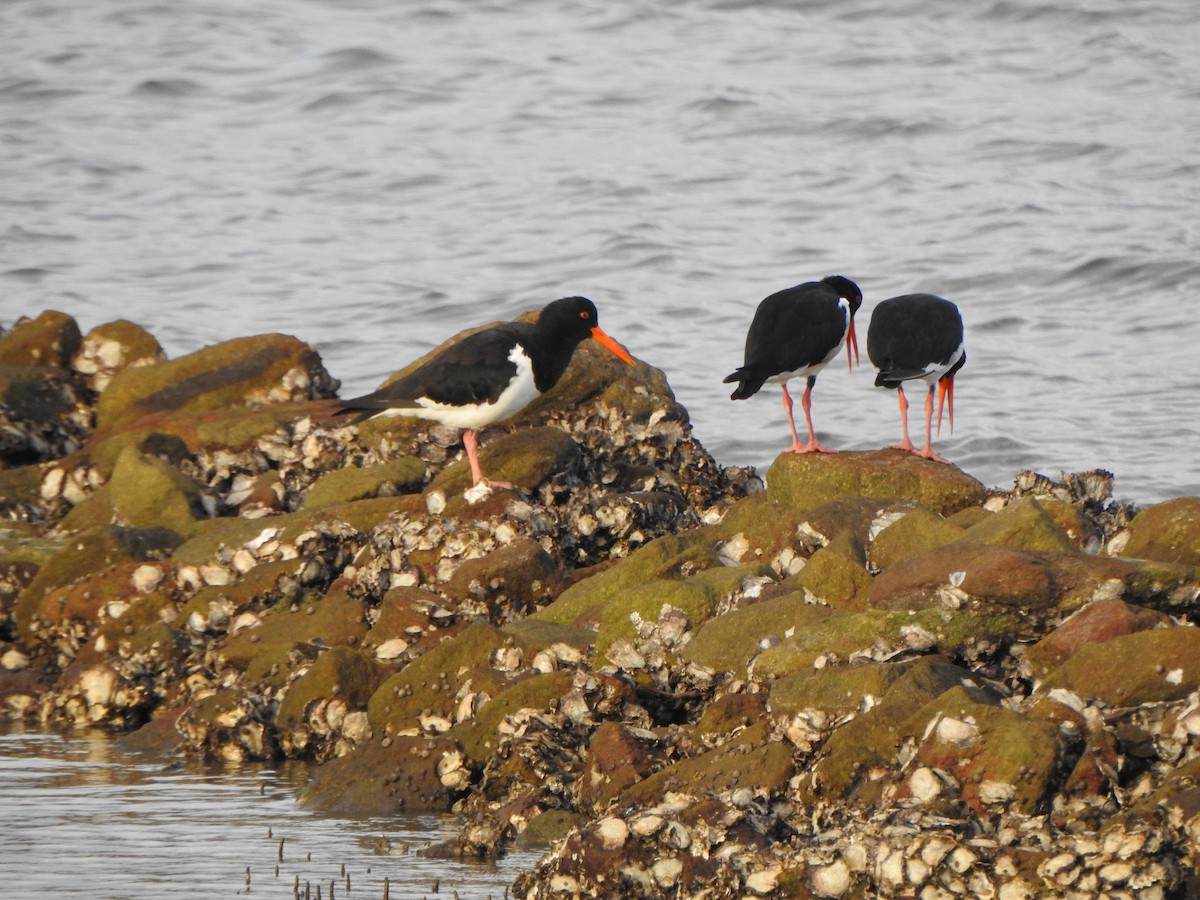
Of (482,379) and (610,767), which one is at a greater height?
(482,379)

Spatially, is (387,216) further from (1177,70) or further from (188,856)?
(188,856)

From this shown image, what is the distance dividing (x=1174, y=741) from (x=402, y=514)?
4511 mm

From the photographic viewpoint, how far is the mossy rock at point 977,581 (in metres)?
6.22

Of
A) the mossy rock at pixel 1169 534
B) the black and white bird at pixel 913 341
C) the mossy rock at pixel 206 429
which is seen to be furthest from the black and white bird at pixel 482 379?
the mossy rock at pixel 1169 534

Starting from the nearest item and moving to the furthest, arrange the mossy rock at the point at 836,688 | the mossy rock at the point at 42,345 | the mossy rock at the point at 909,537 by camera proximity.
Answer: the mossy rock at the point at 836,688 < the mossy rock at the point at 909,537 < the mossy rock at the point at 42,345

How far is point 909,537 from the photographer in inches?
287

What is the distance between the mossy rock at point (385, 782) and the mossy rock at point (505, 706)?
0.29 ft

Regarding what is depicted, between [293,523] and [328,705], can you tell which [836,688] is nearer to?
[328,705]

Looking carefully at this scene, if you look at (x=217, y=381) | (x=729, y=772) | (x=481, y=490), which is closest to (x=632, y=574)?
(x=481, y=490)

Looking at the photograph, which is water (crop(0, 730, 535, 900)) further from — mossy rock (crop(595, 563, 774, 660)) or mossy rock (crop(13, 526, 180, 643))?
mossy rock (crop(13, 526, 180, 643))

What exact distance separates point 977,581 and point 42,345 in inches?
326

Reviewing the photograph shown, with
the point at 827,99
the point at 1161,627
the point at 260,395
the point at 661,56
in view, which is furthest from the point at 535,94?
the point at 1161,627

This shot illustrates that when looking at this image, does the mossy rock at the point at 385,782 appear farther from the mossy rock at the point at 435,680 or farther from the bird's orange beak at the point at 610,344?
the bird's orange beak at the point at 610,344

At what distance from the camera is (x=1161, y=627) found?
19.7 ft
